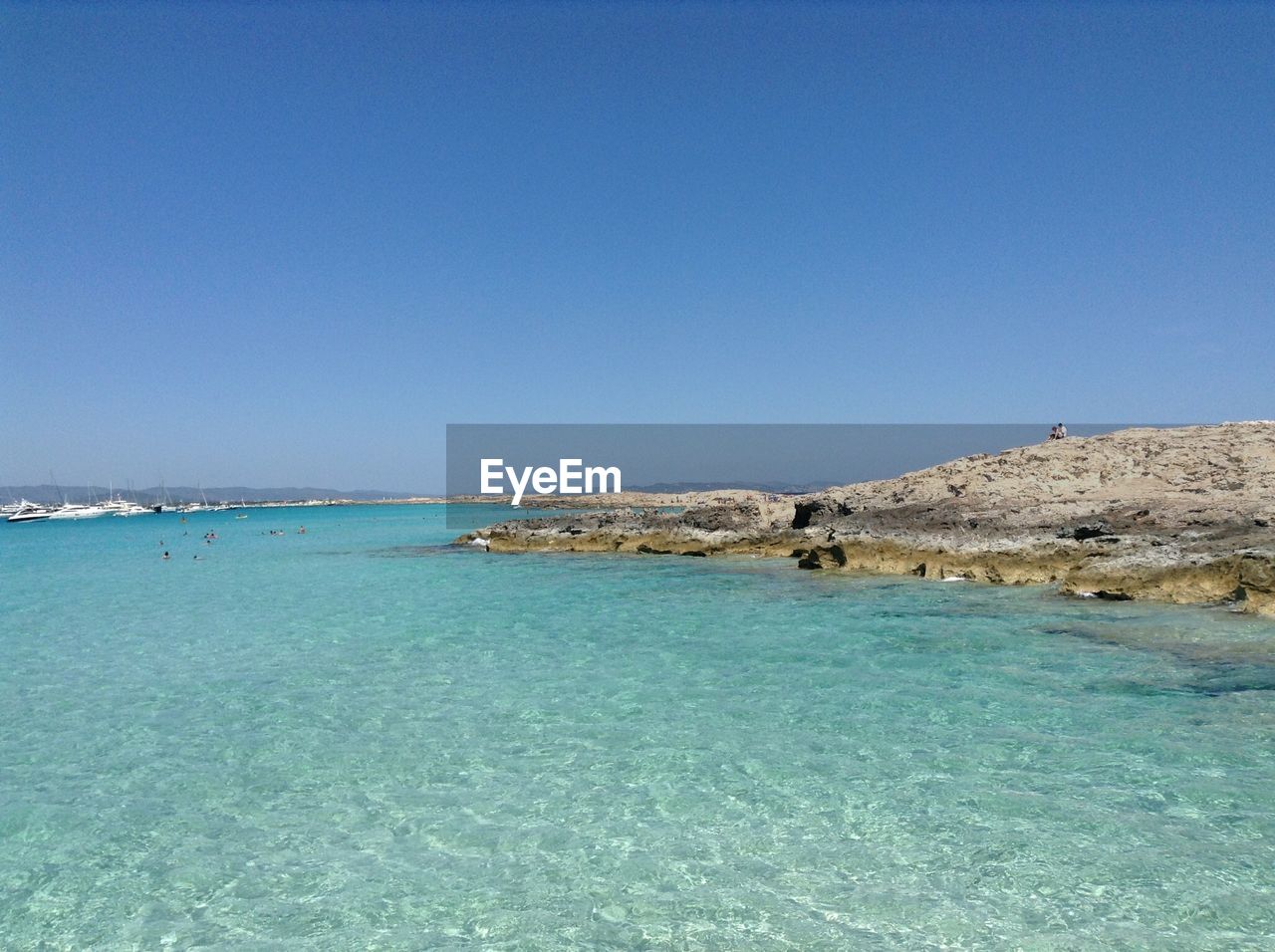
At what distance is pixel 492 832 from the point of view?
6629 millimetres

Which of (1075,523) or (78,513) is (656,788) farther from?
(78,513)

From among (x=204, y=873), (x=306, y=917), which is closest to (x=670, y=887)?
(x=306, y=917)

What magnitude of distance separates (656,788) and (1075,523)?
18658mm

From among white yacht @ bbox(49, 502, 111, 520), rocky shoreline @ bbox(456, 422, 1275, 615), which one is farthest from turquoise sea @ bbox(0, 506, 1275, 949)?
white yacht @ bbox(49, 502, 111, 520)

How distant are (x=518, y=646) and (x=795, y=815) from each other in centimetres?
860

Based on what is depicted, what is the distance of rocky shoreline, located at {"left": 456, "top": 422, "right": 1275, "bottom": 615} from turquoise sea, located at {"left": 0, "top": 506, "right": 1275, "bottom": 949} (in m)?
2.24

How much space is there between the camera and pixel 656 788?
24.6 ft

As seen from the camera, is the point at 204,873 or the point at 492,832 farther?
the point at 492,832

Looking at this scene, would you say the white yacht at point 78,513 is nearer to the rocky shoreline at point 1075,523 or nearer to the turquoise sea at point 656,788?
the rocky shoreline at point 1075,523

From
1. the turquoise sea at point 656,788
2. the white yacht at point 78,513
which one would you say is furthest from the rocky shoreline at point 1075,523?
the white yacht at point 78,513

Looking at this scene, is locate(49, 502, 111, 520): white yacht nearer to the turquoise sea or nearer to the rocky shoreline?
A: the rocky shoreline

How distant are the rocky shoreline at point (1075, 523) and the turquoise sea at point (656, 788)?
7.36ft

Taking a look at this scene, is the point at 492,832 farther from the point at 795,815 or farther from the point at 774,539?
the point at 774,539

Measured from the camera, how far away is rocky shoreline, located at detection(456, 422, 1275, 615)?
56.0 feet
